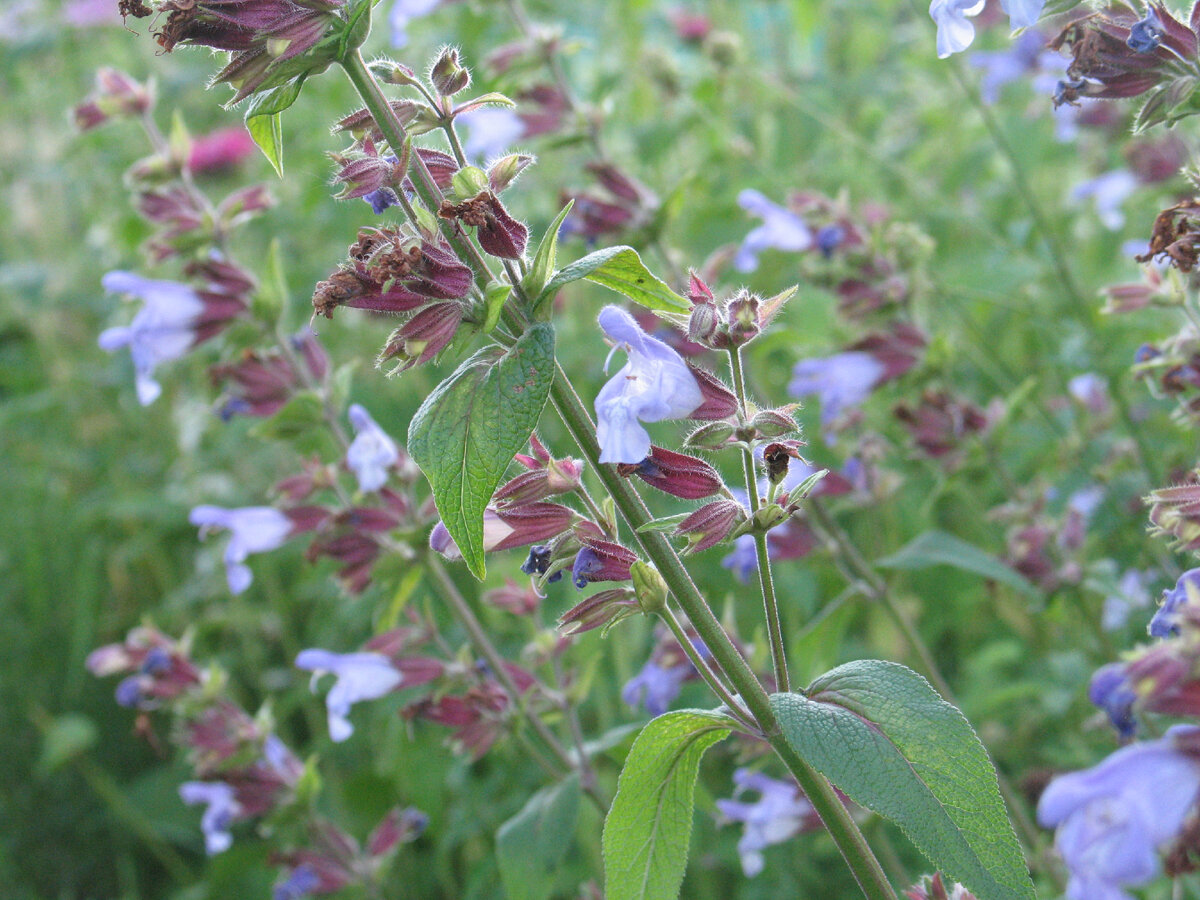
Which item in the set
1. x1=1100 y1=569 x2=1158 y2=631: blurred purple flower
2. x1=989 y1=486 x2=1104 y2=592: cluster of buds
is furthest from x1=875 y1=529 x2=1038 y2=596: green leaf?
x1=1100 y1=569 x2=1158 y2=631: blurred purple flower

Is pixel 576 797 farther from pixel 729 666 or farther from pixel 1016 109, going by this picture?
pixel 1016 109

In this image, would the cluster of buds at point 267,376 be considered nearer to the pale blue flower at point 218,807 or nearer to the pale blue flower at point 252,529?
the pale blue flower at point 252,529

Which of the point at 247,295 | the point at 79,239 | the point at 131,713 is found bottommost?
the point at 131,713

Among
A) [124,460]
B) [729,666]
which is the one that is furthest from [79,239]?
[729,666]

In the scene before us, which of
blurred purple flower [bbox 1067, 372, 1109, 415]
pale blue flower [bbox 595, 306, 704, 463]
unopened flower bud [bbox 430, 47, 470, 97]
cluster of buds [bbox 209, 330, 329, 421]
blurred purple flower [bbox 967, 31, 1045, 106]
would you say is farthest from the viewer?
blurred purple flower [bbox 967, 31, 1045, 106]

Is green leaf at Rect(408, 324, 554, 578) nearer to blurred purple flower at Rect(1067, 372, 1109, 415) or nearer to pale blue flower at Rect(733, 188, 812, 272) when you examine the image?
pale blue flower at Rect(733, 188, 812, 272)

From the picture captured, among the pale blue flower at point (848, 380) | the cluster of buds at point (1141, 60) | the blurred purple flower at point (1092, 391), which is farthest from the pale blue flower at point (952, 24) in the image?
the blurred purple flower at point (1092, 391)

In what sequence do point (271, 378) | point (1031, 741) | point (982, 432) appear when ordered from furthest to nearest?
point (1031, 741)
point (982, 432)
point (271, 378)
